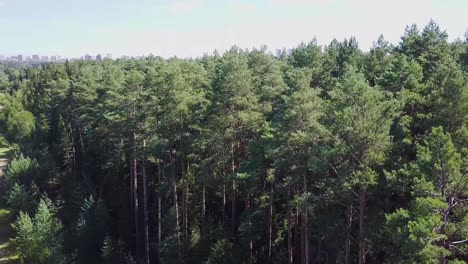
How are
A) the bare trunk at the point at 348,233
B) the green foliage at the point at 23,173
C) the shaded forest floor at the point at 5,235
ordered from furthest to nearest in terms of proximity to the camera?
1. the green foliage at the point at 23,173
2. the shaded forest floor at the point at 5,235
3. the bare trunk at the point at 348,233

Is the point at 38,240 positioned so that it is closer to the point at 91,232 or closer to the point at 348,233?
the point at 91,232

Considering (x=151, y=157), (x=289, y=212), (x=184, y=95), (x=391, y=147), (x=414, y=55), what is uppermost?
(x=414, y=55)

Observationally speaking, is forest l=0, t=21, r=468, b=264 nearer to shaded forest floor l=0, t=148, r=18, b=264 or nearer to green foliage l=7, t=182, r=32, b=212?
green foliage l=7, t=182, r=32, b=212

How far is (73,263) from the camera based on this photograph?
2772 centimetres

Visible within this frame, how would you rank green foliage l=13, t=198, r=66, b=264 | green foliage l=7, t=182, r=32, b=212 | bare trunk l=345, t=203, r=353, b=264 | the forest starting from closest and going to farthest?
the forest
bare trunk l=345, t=203, r=353, b=264
green foliage l=13, t=198, r=66, b=264
green foliage l=7, t=182, r=32, b=212

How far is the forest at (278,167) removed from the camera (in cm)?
1569

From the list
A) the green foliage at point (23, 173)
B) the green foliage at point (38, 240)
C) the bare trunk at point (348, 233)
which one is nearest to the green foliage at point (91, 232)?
the green foliage at point (38, 240)

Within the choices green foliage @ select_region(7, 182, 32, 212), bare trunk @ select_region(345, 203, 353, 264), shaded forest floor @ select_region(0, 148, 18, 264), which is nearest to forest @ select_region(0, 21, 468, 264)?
bare trunk @ select_region(345, 203, 353, 264)

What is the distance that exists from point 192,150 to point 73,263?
10.5 metres

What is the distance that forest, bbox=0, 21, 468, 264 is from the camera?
15688 millimetres

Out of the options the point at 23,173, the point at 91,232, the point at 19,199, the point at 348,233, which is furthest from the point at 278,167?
the point at 23,173

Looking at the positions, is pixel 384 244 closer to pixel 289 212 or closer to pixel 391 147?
pixel 391 147

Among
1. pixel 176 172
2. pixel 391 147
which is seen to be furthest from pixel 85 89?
pixel 391 147

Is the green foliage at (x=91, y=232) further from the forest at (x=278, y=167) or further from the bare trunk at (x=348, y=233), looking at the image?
the bare trunk at (x=348, y=233)
